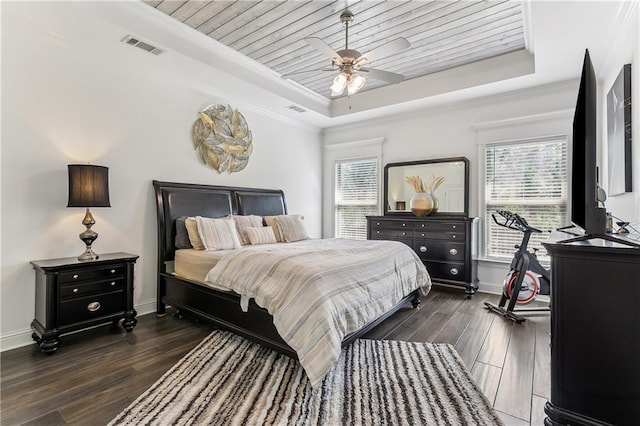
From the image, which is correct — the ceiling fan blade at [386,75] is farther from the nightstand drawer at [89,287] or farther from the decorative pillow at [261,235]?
the nightstand drawer at [89,287]

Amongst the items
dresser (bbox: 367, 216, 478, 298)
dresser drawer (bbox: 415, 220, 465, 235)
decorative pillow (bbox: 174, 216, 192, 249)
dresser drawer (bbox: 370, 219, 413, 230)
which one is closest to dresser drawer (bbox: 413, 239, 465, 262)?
dresser (bbox: 367, 216, 478, 298)

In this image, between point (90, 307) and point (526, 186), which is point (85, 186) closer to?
point (90, 307)

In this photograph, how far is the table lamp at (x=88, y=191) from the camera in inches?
111

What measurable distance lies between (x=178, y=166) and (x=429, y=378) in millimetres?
3671

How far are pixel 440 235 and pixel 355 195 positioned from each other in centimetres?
202

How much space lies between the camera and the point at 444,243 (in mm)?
4500

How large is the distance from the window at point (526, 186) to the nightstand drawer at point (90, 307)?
4761 millimetres

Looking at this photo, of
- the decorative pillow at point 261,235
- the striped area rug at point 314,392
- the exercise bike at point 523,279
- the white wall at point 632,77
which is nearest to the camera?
the striped area rug at point 314,392

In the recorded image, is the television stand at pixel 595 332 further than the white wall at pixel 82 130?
No

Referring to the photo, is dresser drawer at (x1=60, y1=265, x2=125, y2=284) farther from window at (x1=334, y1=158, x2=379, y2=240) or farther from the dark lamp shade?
window at (x1=334, y1=158, x2=379, y2=240)

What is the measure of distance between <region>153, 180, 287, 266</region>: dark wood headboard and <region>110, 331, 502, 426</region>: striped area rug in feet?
5.20

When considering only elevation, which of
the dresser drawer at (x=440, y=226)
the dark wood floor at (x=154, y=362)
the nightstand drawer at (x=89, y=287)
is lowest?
the dark wood floor at (x=154, y=362)

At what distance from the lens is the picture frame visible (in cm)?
238

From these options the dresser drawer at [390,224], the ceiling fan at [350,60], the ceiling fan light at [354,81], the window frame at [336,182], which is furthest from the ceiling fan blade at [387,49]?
the window frame at [336,182]
